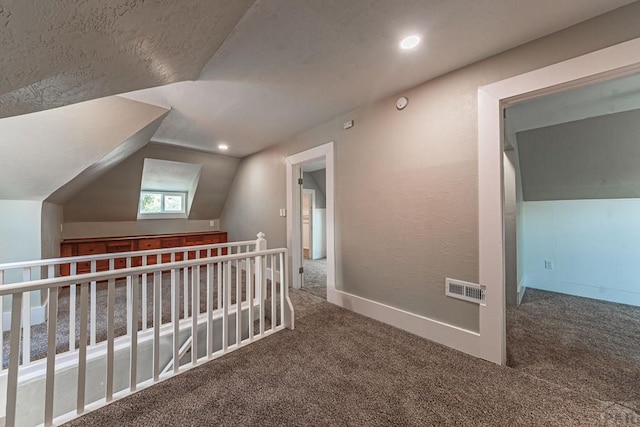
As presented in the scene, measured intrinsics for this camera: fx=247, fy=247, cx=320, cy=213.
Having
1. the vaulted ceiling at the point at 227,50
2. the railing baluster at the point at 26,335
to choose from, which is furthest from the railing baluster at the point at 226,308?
the vaulted ceiling at the point at 227,50

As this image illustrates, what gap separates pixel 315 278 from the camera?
4.29 meters

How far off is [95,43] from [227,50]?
0.76 meters

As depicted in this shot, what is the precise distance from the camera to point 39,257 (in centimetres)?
270

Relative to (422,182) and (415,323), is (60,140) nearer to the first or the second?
(422,182)

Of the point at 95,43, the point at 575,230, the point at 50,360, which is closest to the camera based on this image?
the point at 95,43

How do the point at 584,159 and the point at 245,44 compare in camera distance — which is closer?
the point at 245,44

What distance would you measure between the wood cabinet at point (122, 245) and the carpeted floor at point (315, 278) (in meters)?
2.10

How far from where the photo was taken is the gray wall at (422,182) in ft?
5.67

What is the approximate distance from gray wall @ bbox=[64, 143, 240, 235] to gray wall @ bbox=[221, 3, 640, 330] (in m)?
2.65

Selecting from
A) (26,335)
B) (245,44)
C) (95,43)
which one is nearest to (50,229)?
(26,335)

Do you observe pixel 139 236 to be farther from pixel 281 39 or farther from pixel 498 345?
pixel 498 345

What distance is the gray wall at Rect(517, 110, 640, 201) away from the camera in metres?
2.79

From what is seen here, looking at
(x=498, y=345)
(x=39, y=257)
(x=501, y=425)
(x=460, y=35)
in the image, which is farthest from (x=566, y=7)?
(x=39, y=257)

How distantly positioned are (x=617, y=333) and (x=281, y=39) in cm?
382
